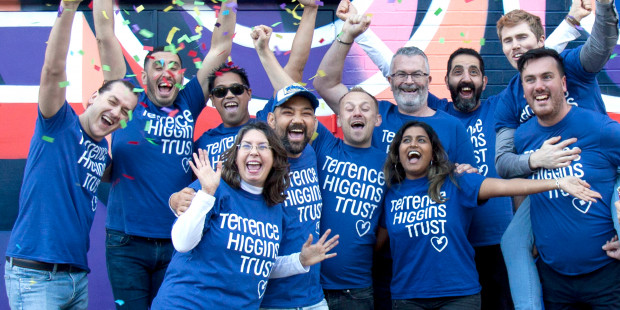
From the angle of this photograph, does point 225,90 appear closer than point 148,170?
No

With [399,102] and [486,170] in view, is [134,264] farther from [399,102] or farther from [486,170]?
[486,170]

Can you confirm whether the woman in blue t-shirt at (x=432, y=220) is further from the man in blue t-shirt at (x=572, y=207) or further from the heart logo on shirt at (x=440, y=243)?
the man in blue t-shirt at (x=572, y=207)

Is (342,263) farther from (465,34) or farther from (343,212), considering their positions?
(465,34)

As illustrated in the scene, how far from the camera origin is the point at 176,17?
16.7 ft

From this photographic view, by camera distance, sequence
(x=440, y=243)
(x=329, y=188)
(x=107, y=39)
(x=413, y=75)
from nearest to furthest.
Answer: (x=440, y=243)
(x=329, y=188)
(x=107, y=39)
(x=413, y=75)

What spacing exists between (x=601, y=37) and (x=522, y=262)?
1.32 meters

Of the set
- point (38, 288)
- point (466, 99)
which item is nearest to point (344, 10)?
point (466, 99)

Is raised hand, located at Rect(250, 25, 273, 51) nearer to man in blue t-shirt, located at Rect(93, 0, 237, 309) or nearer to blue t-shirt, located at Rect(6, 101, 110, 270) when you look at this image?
man in blue t-shirt, located at Rect(93, 0, 237, 309)

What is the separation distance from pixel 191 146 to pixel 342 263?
3.97 feet

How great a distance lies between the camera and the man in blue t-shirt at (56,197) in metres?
3.20

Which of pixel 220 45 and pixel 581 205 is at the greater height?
pixel 220 45

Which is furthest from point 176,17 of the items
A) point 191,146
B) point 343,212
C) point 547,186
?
point 547,186

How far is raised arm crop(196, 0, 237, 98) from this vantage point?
13.5 ft

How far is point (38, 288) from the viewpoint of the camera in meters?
3.21
